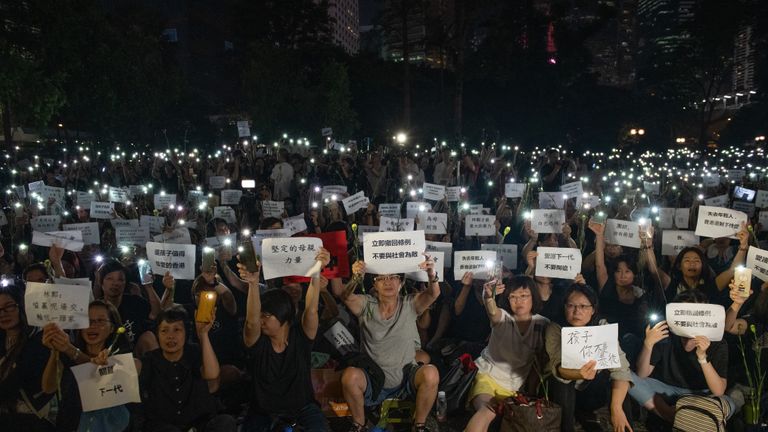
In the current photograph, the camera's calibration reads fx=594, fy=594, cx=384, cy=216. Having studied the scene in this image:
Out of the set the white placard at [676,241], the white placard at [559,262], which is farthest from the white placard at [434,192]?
the white placard at [559,262]

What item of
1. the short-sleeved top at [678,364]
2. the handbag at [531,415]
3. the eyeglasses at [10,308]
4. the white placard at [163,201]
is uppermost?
the white placard at [163,201]

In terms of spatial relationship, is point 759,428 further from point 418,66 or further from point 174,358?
point 418,66

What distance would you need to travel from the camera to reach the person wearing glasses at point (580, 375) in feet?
14.1

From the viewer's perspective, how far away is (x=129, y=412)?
14.3 feet

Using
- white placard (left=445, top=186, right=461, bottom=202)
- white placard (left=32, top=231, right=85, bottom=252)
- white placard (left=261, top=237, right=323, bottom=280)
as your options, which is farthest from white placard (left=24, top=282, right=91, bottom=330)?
white placard (left=445, top=186, right=461, bottom=202)

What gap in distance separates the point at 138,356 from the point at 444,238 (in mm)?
4119

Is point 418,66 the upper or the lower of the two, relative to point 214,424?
upper

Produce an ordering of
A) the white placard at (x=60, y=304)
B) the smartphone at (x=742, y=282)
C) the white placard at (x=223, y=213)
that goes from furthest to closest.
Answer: the white placard at (x=223, y=213), the smartphone at (x=742, y=282), the white placard at (x=60, y=304)

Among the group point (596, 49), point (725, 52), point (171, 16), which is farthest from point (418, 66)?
point (171, 16)

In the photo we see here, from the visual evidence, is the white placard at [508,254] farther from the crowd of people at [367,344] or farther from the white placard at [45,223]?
the white placard at [45,223]

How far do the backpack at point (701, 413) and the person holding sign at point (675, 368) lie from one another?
0.16 m

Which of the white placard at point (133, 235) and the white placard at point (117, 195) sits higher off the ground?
the white placard at point (117, 195)

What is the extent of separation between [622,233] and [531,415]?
3.11 m

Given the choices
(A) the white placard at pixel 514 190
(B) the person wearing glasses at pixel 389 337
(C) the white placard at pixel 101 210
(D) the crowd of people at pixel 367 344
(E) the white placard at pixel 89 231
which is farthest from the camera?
(A) the white placard at pixel 514 190
